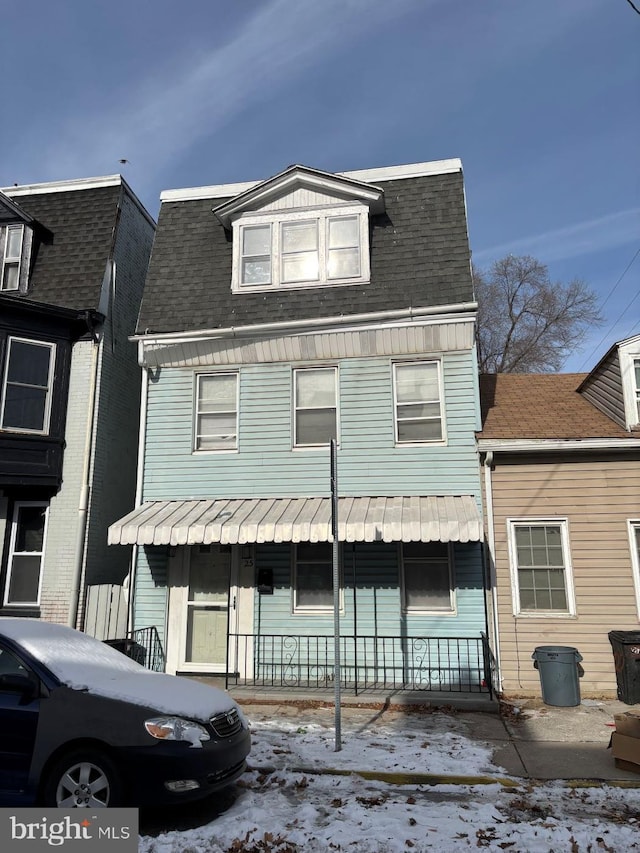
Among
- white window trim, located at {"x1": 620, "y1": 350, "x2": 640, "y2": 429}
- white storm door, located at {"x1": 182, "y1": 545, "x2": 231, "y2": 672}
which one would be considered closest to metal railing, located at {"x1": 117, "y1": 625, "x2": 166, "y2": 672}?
white storm door, located at {"x1": 182, "y1": 545, "x2": 231, "y2": 672}

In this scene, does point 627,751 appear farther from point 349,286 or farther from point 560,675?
point 349,286

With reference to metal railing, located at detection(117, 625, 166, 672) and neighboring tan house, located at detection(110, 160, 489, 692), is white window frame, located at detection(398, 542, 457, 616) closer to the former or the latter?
neighboring tan house, located at detection(110, 160, 489, 692)

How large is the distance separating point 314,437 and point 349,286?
2.97 m

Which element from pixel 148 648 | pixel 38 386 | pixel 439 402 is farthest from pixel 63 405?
pixel 439 402

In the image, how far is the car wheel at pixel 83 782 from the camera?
4.81 metres

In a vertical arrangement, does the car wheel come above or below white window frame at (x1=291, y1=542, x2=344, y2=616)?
below

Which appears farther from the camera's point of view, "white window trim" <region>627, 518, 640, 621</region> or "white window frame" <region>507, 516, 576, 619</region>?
"white window frame" <region>507, 516, 576, 619</region>

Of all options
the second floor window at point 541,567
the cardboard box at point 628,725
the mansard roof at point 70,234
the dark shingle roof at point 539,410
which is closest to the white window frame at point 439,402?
the dark shingle roof at point 539,410

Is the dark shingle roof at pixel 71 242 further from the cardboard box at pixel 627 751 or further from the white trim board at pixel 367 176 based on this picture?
the cardboard box at pixel 627 751

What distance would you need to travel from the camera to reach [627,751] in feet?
20.8

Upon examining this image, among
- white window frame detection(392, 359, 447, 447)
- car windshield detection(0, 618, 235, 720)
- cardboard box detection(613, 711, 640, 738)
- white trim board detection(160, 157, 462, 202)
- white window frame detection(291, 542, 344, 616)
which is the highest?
white trim board detection(160, 157, 462, 202)

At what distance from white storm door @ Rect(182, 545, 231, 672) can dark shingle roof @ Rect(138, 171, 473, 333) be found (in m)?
4.32

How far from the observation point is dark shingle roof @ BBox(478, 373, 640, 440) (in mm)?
10914

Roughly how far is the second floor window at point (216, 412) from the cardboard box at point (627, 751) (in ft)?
25.0
